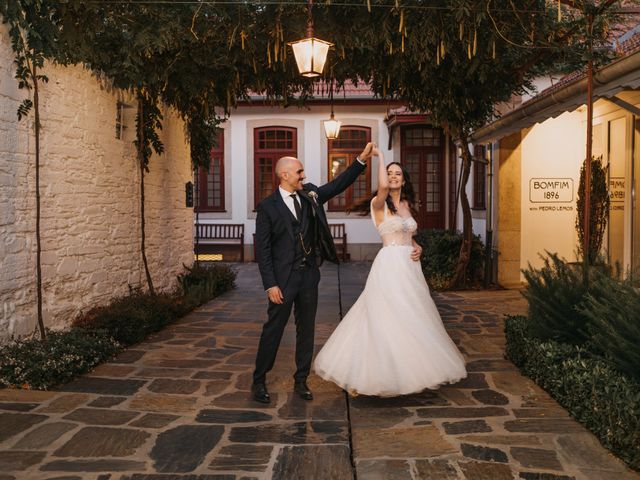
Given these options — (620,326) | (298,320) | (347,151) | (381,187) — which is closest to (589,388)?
(620,326)

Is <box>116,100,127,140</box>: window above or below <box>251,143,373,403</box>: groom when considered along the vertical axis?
above

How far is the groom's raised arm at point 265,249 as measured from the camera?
194 inches

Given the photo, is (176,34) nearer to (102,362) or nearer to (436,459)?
(102,362)

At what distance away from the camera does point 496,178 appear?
1186cm

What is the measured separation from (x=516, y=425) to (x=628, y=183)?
6335 mm

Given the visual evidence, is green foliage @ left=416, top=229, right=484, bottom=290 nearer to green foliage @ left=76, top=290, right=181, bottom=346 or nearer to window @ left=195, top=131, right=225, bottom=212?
green foliage @ left=76, top=290, right=181, bottom=346

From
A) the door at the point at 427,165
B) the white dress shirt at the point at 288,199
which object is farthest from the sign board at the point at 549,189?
the white dress shirt at the point at 288,199

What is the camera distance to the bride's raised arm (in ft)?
16.5

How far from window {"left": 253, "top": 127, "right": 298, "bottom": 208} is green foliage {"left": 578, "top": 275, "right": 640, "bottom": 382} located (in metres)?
14.6

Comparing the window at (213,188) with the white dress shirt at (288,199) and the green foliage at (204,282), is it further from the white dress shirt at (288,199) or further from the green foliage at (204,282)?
the white dress shirt at (288,199)

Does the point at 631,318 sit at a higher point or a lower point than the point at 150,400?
higher

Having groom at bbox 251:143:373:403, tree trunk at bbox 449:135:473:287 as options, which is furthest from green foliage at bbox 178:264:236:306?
groom at bbox 251:143:373:403

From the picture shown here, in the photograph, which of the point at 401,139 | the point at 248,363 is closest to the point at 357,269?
the point at 401,139

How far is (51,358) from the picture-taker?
564 cm
